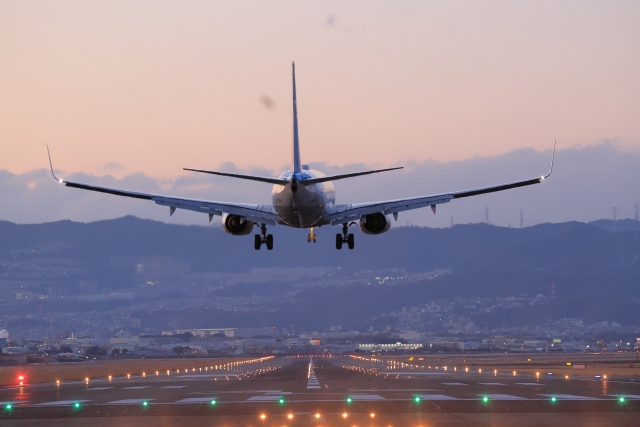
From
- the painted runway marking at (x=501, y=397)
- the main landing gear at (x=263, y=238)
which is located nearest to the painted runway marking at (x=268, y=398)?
the main landing gear at (x=263, y=238)

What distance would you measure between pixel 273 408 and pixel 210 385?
27.2 m

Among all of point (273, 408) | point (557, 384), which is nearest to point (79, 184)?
point (273, 408)

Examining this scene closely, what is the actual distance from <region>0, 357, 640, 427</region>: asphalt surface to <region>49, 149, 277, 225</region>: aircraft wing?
1140 cm

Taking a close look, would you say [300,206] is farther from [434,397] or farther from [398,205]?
[434,397]

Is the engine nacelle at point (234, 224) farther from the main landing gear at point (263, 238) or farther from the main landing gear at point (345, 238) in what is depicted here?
the main landing gear at point (345, 238)

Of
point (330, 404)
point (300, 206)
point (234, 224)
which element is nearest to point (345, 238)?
point (234, 224)

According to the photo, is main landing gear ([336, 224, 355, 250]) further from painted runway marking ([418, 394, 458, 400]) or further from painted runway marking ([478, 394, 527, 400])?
painted runway marking ([478, 394, 527, 400])

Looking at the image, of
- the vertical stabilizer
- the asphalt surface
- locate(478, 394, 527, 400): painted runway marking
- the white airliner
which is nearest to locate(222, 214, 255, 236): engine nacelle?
the white airliner

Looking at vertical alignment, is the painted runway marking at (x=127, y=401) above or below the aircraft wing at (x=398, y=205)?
below

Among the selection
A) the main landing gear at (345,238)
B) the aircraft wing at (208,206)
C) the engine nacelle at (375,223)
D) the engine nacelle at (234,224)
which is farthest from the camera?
the main landing gear at (345,238)

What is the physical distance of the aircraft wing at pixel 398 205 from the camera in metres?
61.0

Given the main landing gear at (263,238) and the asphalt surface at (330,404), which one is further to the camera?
the main landing gear at (263,238)

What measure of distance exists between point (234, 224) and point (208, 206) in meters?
2.27

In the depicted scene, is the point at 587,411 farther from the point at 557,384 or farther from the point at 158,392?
the point at 158,392
